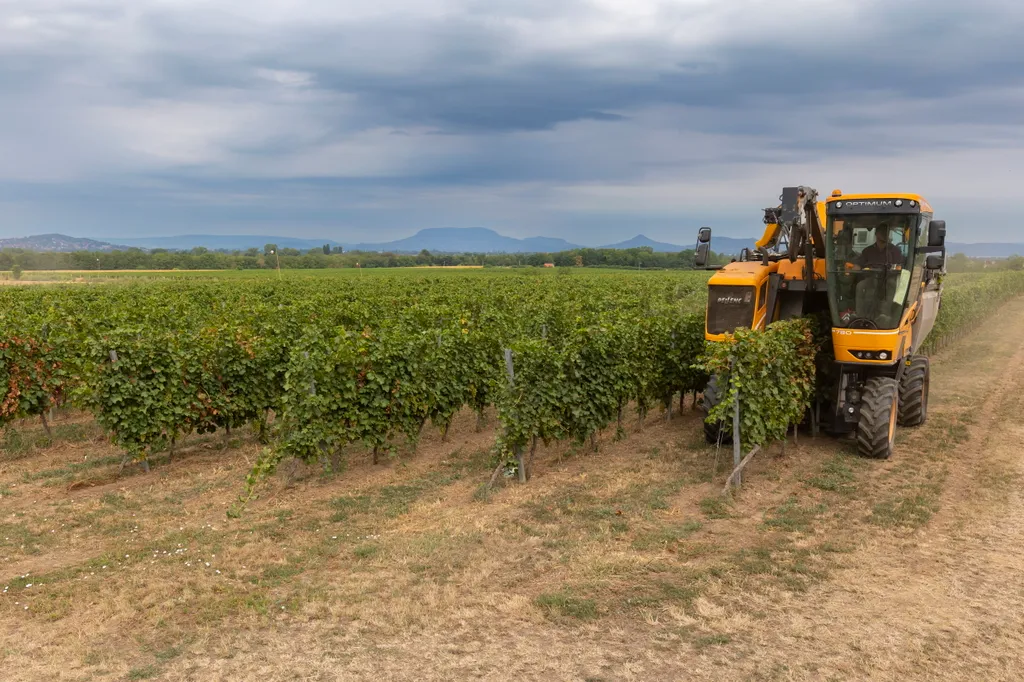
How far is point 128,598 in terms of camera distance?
6.20 m

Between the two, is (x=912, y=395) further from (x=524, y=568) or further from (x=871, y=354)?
(x=524, y=568)

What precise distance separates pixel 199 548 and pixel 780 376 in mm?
7299

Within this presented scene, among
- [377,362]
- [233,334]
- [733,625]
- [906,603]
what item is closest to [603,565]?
[733,625]

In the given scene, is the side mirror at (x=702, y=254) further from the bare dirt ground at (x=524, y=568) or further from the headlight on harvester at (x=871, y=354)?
the bare dirt ground at (x=524, y=568)

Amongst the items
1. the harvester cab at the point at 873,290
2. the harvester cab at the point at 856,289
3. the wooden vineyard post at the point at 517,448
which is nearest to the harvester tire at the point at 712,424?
the harvester cab at the point at 856,289

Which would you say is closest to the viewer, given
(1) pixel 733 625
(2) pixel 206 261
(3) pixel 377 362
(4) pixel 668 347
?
(1) pixel 733 625

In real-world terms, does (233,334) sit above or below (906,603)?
above

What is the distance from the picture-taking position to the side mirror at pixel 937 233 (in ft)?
30.0

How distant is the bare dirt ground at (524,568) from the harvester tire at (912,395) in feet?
3.17

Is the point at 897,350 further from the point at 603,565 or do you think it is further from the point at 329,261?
the point at 329,261

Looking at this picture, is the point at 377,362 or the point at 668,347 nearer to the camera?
the point at 377,362

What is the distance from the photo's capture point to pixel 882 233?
9906 millimetres

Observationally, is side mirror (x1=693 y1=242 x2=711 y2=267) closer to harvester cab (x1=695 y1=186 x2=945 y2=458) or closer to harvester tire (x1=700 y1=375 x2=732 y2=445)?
harvester cab (x1=695 y1=186 x2=945 y2=458)

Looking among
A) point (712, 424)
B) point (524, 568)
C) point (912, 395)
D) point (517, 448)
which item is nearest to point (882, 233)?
point (912, 395)
